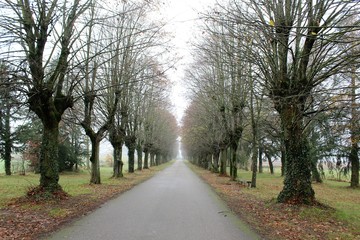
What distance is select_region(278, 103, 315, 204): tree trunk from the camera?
37.1ft

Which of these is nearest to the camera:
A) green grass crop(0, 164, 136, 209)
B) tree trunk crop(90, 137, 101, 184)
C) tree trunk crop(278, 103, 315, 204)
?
tree trunk crop(278, 103, 315, 204)

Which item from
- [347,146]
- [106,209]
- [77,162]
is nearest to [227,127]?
[347,146]

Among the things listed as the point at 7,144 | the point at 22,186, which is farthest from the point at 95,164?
the point at 7,144

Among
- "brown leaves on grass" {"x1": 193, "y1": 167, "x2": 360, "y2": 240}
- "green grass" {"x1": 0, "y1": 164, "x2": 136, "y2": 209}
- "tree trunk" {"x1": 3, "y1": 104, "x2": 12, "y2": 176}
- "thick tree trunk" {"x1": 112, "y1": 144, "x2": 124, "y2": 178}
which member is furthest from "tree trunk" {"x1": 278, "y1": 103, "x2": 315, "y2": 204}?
"tree trunk" {"x1": 3, "y1": 104, "x2": 12, "y2": 176}

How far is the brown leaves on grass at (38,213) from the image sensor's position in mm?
7561

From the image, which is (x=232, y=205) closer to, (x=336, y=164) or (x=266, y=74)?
(x=266, y=74)

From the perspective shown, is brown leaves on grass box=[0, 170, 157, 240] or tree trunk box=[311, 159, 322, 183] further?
tree trunk box=[311, 159, 322, 183]

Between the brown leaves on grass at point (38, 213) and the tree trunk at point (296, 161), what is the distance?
6.77 metres

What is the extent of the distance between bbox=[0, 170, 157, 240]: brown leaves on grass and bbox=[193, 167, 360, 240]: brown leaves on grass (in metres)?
5.01

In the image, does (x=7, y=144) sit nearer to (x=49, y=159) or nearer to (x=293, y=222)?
(x=49, y=159)

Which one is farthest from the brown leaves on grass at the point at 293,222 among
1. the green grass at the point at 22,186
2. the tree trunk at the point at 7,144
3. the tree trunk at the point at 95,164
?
the tree trunk at the point at 7,144

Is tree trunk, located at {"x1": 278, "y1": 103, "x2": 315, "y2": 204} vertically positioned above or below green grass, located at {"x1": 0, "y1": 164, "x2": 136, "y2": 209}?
above

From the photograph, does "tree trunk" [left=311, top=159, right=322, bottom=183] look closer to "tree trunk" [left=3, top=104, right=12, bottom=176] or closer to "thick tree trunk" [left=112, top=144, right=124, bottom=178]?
"thick tree trunk" [left=112, top=144, right=124, bottom=178]

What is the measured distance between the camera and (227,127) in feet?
89.9
